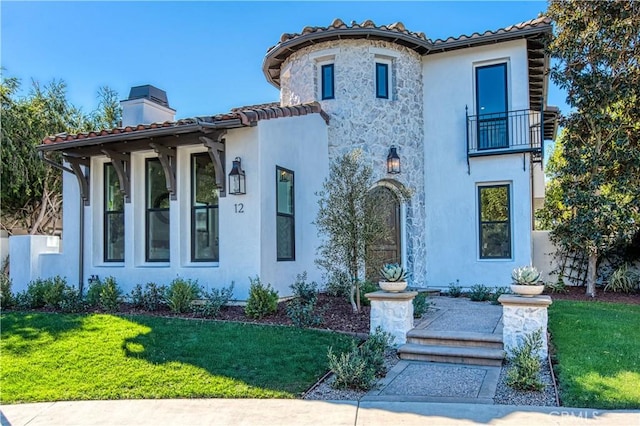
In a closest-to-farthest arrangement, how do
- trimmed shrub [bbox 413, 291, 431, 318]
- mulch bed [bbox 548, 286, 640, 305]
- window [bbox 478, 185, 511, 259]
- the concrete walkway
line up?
the concrete walkway < trimmed shrub [bbox 413, 291, 431, 318] < mulch bed [bbox 548, 286, 640, 305] < window [bbox 478, 185, 511, 259]

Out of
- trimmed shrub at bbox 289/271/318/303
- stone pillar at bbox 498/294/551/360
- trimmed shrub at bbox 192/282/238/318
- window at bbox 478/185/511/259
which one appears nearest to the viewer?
stone pillar at bbox 498/294/551/360

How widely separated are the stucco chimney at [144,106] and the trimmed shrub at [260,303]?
5.43 meters

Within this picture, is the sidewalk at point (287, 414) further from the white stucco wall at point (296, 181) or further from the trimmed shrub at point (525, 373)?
the white stucco wall at point (296, 181)

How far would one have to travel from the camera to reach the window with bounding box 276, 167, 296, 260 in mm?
9992

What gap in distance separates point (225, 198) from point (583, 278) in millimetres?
9174

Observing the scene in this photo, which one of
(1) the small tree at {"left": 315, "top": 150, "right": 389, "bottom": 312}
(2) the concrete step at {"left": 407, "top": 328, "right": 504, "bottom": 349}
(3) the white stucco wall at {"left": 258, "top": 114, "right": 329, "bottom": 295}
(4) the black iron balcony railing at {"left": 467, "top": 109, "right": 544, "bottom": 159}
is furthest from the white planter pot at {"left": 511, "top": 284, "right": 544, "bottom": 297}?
(4) the black iron balcony railing at {"left": 467, "top": 109, "right": 544, "bottom": 159}

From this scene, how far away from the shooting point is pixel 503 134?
1211 centimetres

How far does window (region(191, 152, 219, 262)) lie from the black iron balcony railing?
244 inches

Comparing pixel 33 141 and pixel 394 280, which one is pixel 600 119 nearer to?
pixel 394 280

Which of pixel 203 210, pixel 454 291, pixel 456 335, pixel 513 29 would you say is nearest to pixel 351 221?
pixel 456 335

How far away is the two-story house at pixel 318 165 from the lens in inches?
373

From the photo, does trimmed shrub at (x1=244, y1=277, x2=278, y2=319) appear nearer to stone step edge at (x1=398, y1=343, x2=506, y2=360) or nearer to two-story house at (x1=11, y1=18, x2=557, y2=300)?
two-story house at (x1=11, y1=18, x2=557, y2=300)

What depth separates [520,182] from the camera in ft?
38.3

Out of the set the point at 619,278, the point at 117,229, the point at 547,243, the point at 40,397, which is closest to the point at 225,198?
the point at 117,229
